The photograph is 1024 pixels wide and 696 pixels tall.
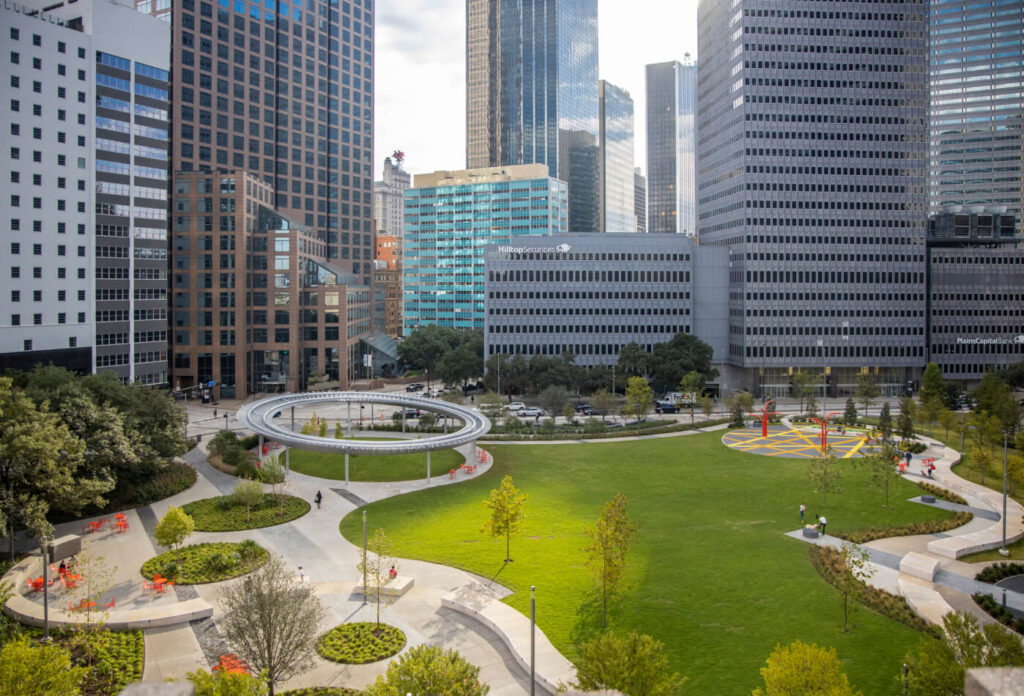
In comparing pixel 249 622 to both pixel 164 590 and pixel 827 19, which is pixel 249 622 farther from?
pixel 827 19

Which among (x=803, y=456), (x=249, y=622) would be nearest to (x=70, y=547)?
(x=249, y=622)

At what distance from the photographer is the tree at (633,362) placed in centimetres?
12650

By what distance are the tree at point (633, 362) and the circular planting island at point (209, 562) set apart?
86.6 metres

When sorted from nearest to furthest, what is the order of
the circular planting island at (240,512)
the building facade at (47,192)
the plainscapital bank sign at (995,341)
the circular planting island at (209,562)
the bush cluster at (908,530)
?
the circular planting island at (209,562) < the bush cluster at (908,530) < the circular planting island at (240,512) < the building facade at (47,192) < the plainscapital bank sign at (995,341)

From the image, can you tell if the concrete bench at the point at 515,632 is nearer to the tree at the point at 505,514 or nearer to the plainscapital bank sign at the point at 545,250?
the tree at the point at 505,514

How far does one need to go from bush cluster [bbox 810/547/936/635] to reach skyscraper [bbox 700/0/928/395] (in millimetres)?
100690

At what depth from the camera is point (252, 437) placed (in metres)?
89.0

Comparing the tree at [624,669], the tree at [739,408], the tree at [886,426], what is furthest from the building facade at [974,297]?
the tree at [624,669]

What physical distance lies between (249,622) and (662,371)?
10171cm

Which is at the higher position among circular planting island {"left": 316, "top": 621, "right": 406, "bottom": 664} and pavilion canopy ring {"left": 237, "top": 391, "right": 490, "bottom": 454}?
Result: pavilion canopy ring {"left": 237, "top": 391, "right": 490, "bottom": 454}

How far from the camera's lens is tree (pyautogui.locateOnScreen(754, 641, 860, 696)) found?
80.9 ft

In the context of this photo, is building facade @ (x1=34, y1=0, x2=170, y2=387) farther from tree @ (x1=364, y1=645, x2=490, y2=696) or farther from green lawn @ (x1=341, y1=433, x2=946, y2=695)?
tree @ (x1=364, y1=645, x2=490, y2=696)

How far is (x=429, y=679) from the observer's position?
81.5 feet

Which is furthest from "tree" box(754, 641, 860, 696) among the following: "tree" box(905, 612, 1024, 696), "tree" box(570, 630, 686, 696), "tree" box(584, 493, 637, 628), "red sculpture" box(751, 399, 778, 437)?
"red sculpture" box(751, 399, 778, 437)
